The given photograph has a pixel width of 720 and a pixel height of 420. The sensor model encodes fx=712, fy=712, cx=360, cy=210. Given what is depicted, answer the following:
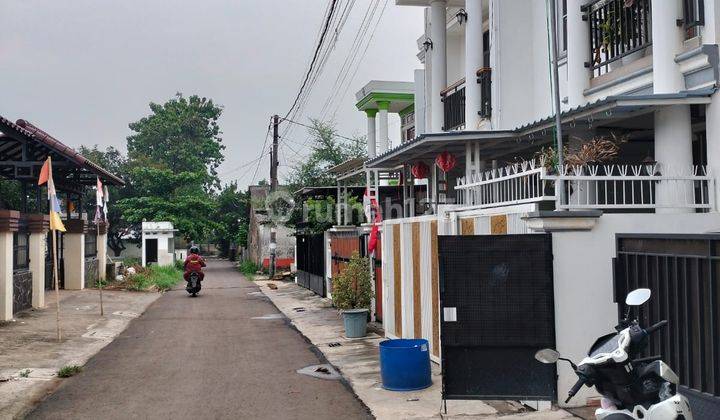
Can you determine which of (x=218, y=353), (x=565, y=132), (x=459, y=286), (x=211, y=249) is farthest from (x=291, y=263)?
(x=211, y=249)

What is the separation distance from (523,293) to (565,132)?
384cm

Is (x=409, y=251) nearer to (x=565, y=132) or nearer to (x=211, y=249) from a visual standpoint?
(x=565, y=132)

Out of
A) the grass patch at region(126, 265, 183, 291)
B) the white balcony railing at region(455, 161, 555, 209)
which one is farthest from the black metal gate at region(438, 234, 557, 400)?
the grass patch at region(126, 265, 183, 291)

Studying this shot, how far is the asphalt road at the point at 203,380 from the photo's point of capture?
26.1 feet

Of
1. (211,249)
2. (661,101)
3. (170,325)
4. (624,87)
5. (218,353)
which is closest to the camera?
(661,101)

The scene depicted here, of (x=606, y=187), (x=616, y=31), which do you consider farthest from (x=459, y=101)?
(x=606, y=187)

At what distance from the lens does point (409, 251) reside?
11211 mm

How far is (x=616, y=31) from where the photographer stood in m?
10.3

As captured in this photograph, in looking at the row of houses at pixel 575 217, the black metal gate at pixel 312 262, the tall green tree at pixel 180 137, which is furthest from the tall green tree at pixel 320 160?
the tall green tree at pixel 180 137

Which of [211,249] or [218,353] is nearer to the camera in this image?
[218,353]

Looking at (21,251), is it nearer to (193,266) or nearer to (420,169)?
(193,266)

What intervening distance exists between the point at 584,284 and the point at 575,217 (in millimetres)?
717

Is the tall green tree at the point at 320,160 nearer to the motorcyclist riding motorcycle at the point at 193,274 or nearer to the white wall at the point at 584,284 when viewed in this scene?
the motorcyclist riding motorcycle at the point at 193,274

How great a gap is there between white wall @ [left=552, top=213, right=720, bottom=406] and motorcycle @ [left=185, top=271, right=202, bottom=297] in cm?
1859
